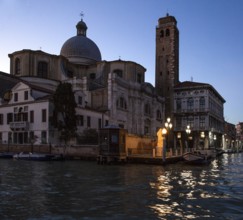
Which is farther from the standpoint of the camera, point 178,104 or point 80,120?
point 178,104

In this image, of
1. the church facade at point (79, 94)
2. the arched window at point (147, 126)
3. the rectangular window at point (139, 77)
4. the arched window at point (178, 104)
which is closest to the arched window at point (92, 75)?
the church facade at point (79, 94)

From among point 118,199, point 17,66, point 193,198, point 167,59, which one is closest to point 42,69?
A: point 17,66

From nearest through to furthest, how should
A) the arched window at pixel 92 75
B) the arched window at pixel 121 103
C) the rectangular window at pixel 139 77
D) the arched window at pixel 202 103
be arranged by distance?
the arched window at pixel 121 103 → the arched window at pixel 92 75 → the rectangular window at pixel 139 77 → the arched window at pixel 202 103

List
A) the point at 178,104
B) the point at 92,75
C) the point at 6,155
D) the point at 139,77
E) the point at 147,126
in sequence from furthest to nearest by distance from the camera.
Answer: the point at 178,104, the point at 139,77, the point at 147,126, the point at 92,75, the point at 6,155

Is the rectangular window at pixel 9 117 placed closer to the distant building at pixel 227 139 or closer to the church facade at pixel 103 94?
the church facade at pixel 103 94

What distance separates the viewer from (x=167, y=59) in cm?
7100

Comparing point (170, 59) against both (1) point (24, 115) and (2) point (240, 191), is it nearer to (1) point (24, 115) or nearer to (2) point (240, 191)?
(1) point (24, 115)

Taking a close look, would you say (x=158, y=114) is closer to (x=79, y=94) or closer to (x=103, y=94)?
(x=103, y=94)

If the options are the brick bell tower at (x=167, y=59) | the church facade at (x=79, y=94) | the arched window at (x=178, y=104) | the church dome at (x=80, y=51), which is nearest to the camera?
the church facade at (x=79, y=94)

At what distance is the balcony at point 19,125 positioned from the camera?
40.8 metres

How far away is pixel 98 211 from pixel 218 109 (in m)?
75.5

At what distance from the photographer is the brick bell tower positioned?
232 feet

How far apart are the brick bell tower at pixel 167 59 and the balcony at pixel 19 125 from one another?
37078mm

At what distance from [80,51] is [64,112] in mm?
28478
